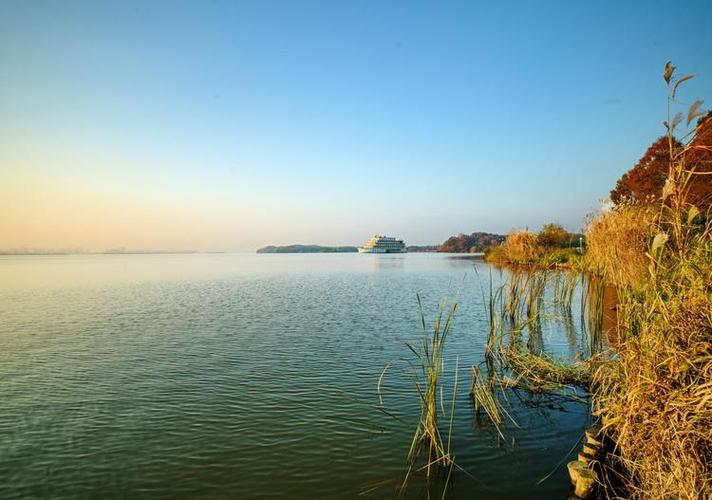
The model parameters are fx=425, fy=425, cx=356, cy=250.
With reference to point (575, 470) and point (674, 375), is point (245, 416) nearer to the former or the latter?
point (575, 470)

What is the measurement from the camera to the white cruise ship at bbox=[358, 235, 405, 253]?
184125mm

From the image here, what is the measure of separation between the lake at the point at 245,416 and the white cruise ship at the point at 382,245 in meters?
168

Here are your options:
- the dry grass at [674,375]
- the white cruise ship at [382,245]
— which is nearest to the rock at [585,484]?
the dry grass at [674,375]

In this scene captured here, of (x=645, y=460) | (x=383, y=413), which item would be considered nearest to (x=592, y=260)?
(x=383, y=413)

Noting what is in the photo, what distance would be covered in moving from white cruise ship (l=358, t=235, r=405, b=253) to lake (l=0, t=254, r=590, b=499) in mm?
167647

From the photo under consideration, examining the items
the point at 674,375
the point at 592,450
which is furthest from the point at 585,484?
the point at 674,375

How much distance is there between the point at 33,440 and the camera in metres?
6.95

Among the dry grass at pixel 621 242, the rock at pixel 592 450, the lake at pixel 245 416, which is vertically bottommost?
the lake at pixel 245 416

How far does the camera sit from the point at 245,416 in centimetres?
791

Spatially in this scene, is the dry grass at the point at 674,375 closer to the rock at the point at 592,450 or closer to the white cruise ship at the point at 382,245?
the rock at the point at 592,450

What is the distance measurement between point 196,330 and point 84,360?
434cm

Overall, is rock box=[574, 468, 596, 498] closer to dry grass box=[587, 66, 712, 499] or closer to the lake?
the lake

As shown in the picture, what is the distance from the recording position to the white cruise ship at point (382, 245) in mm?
184125

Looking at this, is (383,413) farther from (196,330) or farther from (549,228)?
(549,228)
